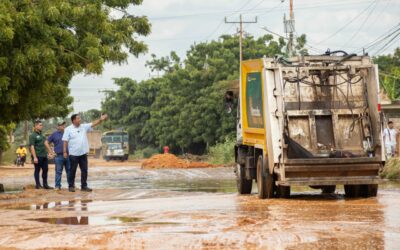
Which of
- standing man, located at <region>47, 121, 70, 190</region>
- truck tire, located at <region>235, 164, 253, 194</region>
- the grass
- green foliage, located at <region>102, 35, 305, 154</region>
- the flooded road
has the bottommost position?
the flooded road

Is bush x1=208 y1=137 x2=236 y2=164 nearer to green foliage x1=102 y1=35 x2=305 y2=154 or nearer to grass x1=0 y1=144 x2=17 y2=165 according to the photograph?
green foliage x1=102 y1=35 x2=305 y2=154

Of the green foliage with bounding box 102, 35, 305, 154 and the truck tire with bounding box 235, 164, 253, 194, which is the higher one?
the green foliage with bounding box 102, 35, 305, 154

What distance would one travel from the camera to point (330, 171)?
1616 cm

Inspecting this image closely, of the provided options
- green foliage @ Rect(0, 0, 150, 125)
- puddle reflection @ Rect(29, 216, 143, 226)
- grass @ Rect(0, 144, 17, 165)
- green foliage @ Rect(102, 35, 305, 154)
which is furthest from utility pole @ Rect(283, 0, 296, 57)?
puddle reflection @ Rect(29, 216, 143, 226)

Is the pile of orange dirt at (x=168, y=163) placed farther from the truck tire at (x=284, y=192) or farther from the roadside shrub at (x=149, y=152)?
the roadside shrub at (x=149, y=152)

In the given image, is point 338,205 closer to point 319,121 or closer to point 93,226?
point 319,121

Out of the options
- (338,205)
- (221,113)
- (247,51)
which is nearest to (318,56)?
(338,205)

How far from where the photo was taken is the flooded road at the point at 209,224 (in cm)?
964

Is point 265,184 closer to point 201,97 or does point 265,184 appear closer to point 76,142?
point 76,142

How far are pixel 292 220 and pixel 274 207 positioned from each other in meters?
2.70

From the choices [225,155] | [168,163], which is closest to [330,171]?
[168,163]

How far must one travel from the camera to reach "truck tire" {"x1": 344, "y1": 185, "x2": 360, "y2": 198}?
17516 millimetres

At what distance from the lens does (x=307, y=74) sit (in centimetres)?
1670

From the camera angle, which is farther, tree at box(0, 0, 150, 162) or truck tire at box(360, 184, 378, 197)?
tree at box(0, 0, 150, 162)
